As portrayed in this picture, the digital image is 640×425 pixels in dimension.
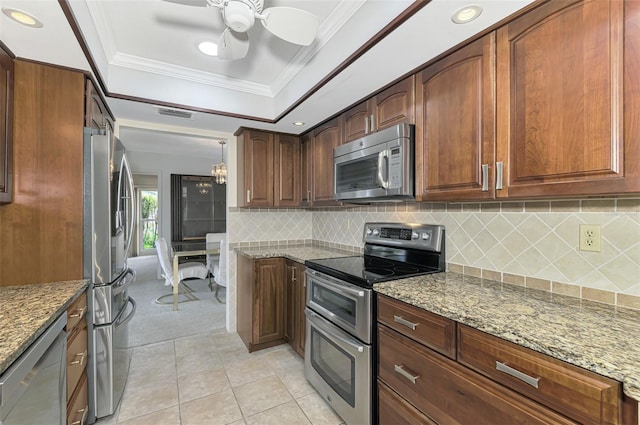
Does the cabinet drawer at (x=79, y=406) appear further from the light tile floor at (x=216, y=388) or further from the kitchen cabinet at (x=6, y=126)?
the kitchen cabinet at (x=6, y=126)

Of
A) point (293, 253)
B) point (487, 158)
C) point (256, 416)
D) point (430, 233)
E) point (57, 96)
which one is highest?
point (57, 96)

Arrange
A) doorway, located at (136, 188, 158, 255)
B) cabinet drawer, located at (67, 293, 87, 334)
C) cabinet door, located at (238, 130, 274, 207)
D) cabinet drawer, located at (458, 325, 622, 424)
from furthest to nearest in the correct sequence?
1. doorway, located at (136, 188, 158, 255)
2. cabinet door, located at (238, 130, 274, 207)
3. cabinet drawer, located at (67, 293, 87, 334)
4. cabinet drawer, located at (458, 325, 622, 424)

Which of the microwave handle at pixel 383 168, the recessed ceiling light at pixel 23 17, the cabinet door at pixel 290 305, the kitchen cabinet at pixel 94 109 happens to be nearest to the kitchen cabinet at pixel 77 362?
the kitchen cabinet at pixel 94 109

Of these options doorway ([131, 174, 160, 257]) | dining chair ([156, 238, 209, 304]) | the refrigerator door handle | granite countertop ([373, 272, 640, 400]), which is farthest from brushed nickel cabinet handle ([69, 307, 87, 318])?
doorway ([131, 174, 160, 257])

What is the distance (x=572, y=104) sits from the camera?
1.14 metres

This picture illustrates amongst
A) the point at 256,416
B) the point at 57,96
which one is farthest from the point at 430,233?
the point at 57,96

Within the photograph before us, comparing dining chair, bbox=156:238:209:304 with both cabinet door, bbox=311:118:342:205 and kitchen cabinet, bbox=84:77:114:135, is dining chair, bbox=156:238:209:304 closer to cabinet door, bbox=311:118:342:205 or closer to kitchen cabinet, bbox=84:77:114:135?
kitchen cabinet, bbox=84:77:114:135

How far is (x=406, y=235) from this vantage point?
2.21 m

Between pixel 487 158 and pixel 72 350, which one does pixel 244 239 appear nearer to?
pixel 72 350

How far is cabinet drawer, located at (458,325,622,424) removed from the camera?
0.80 meters

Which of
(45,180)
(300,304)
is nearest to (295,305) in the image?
(300,304)

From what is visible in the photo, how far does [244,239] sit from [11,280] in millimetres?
1878

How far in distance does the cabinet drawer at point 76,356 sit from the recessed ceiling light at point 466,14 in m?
2.47

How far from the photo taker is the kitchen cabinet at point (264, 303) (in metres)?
2.75
